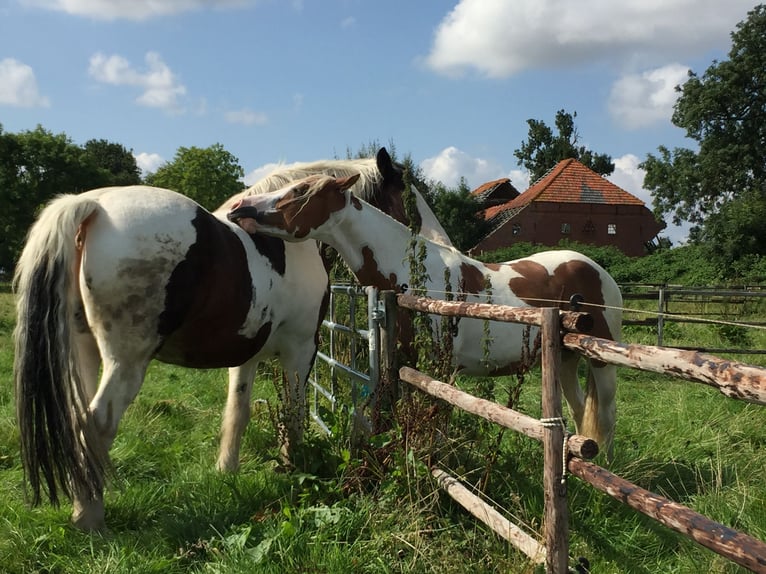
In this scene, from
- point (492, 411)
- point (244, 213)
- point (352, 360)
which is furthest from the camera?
point (352, 360)

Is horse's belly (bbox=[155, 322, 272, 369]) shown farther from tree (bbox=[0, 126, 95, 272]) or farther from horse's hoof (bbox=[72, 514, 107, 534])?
tree (bbox=[0, 126, 95, 272])

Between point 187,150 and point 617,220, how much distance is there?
28757mm

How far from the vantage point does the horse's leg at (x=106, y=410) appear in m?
3.00

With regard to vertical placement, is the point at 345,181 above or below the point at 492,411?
above

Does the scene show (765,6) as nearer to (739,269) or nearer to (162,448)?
(739,269)

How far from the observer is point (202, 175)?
132 feet

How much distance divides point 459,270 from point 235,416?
1.86 meters

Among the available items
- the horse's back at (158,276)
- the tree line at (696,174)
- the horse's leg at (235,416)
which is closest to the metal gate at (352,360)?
the horse's leg at (235,416)

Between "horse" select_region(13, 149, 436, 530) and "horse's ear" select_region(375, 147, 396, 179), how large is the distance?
4.48 feet

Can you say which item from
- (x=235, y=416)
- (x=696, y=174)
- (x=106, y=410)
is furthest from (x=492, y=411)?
(x=696, y=174)

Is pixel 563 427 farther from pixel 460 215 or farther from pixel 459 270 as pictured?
pixel 460 215

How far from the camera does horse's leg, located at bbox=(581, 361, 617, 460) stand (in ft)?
14.6

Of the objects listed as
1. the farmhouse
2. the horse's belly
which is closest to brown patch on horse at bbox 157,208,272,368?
the horse's belly

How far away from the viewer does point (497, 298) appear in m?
4.27
